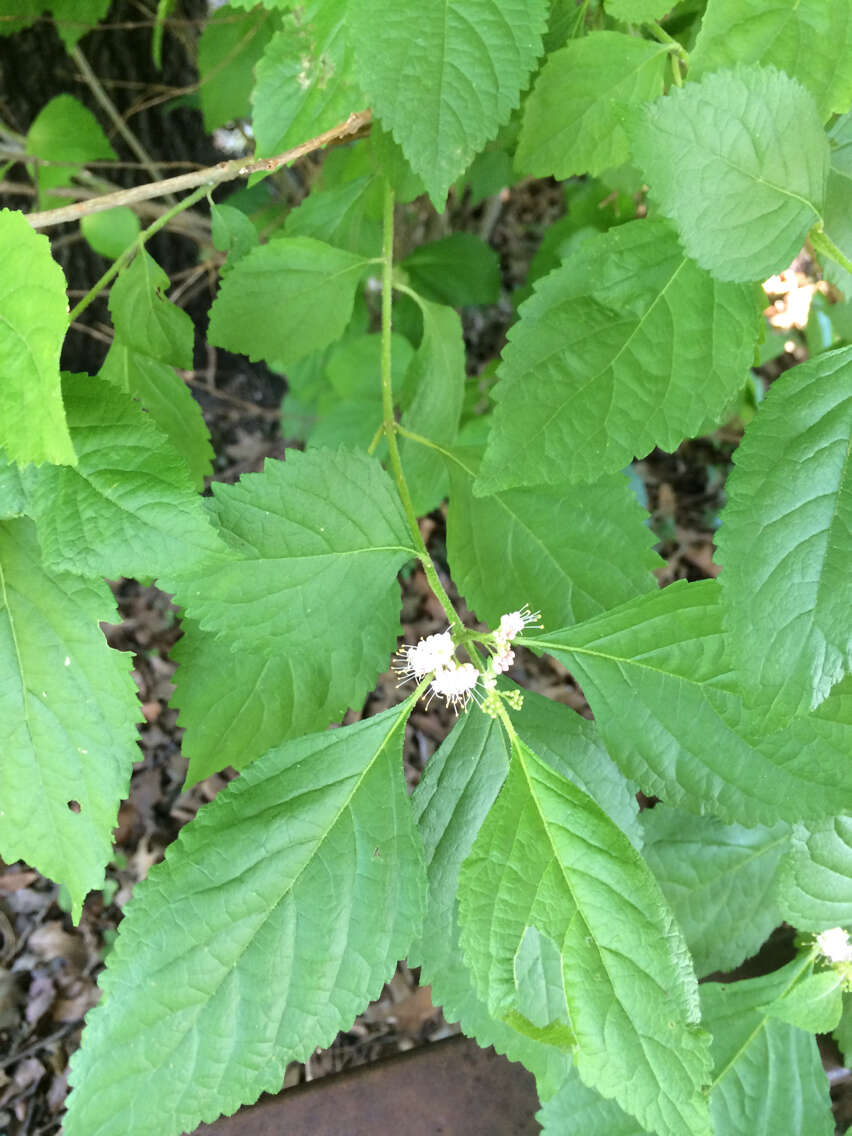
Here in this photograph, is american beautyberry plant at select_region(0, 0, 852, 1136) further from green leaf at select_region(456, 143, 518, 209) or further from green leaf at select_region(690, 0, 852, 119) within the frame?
green leaf at select_region(456, 143, 518, 209)

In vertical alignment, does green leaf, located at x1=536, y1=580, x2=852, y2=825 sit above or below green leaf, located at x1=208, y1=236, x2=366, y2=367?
below

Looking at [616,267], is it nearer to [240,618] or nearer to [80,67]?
[240,618]

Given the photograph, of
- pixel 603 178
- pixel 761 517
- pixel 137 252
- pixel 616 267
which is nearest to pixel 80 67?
pixel 137 252

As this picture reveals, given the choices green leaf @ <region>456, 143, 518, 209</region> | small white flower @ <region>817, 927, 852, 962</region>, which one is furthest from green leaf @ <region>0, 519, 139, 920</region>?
green leaf @ <region>456, 143, 518, 209</region>

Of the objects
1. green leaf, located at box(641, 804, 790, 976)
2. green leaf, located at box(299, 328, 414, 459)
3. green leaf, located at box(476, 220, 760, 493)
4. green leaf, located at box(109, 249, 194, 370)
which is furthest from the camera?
green leaf, located at box(299, 328, 414, 459)

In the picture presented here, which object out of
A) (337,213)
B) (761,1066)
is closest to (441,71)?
(337,213)

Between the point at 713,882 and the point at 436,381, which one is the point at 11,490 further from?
the point at 713,882

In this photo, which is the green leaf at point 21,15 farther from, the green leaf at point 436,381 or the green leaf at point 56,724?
the green leaf at point 56,724
